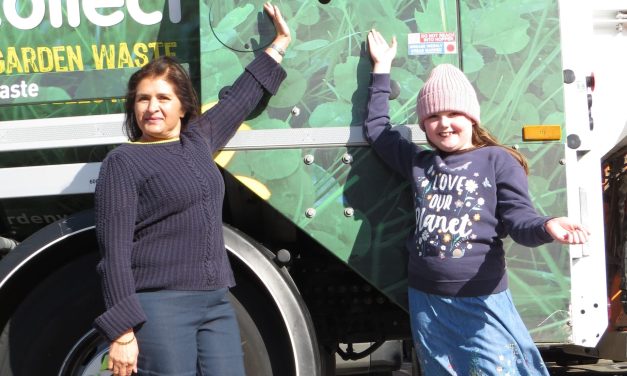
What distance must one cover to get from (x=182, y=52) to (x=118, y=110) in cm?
35

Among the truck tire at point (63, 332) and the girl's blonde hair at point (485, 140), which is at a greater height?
the girl's blonde hair at point (485, 140)

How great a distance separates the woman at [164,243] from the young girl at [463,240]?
0.69m

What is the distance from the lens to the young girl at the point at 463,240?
2596mm

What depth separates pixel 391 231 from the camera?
2867 mm

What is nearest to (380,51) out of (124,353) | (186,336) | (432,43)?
(432,43)

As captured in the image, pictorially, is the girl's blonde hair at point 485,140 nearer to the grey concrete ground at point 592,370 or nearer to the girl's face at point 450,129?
the girl's face at point 450,129

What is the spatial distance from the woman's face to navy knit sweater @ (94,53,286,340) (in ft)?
0.17

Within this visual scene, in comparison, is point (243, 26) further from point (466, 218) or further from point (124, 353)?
point (124, 353)

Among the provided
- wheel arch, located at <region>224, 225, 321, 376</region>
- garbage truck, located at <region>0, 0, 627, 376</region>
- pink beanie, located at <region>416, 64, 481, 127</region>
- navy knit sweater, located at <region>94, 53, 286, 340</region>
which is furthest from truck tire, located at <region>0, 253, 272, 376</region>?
pink beanie, located at <region>416, 64, 481, 127</region>

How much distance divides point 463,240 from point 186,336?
97cm

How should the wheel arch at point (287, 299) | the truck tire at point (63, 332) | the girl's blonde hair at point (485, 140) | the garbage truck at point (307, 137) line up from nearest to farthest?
the girl's blonde hair at point (485, 140), the garbage truck at point (307, 137), the wheel arch at point (287, 299), the truck tire at point (63, 332)

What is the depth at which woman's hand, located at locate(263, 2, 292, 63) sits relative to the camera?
2811 mm

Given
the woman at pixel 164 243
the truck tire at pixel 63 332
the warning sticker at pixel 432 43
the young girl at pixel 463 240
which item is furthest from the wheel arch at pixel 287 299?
the warning sticker at pixel 432 43

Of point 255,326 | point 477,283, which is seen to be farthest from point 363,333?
point 477,283
